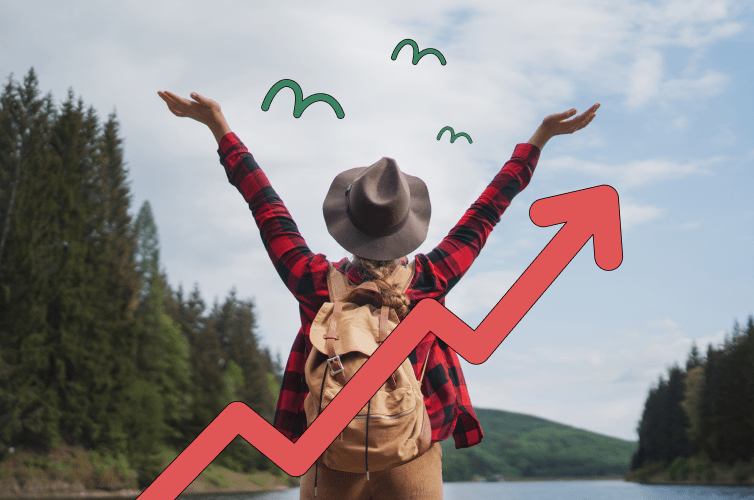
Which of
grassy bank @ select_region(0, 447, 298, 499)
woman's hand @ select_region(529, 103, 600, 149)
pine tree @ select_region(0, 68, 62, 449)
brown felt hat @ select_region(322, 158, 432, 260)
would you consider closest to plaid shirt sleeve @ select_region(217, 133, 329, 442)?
brown felt hat @ select_region(322, 158, 432, 260)

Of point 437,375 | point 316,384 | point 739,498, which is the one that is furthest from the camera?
point 739,498

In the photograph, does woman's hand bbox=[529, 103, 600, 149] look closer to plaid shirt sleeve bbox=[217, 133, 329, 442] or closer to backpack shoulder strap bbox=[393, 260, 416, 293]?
backpack shoulder strap bbox=[393, 260, 416, 293]

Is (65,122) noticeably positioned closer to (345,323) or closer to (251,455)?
(251,455)

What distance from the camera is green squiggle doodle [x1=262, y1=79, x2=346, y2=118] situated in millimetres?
2217

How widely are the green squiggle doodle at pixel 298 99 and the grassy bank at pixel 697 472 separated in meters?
65.3

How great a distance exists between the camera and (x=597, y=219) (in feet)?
6.12

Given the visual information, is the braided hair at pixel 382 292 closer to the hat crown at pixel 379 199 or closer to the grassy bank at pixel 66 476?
the hat crown at pixel 379 199

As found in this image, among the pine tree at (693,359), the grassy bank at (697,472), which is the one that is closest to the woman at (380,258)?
the grassy bank at (697,472)

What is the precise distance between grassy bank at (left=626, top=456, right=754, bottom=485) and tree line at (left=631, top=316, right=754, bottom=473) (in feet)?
1.57

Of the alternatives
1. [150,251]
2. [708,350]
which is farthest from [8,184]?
[708,350]

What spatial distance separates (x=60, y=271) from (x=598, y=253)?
110 feet

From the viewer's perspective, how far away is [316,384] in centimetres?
181

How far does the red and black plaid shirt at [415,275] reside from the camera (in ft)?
6.65

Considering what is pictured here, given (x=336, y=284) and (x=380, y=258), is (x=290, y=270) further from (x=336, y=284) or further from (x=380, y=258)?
(x=380, y=258)
